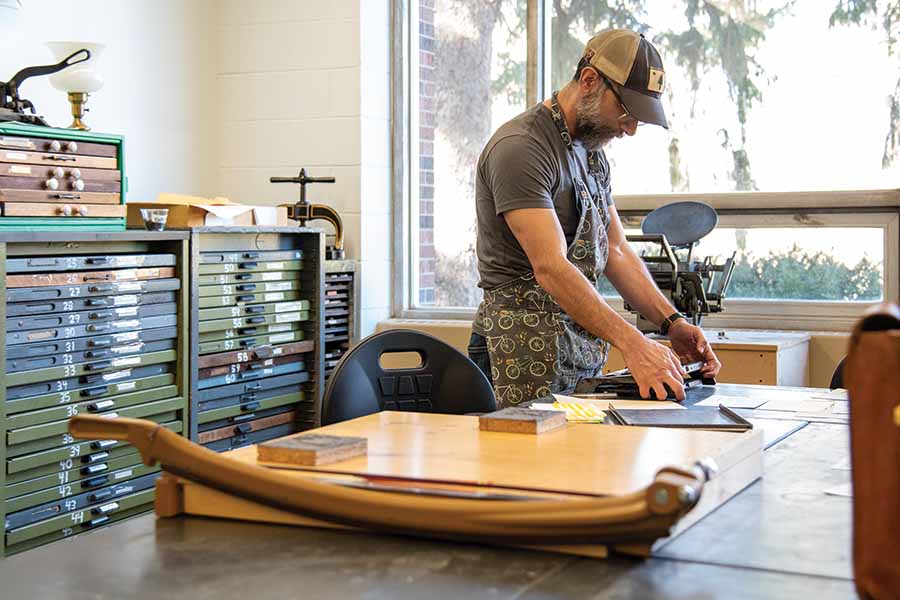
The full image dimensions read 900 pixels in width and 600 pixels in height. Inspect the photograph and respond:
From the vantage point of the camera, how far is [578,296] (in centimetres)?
257

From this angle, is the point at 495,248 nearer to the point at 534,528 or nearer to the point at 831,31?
the point at 534,528

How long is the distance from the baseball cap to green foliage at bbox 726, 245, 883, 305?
1.78m

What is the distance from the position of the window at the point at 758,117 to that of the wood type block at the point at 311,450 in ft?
10.7

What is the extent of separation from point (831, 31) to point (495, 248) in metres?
2.17

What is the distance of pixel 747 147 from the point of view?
4387 millimetres

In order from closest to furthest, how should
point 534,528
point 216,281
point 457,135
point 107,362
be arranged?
point 534,528, point 107,362, point 216,281, point 457,135

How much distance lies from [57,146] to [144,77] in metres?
1.37

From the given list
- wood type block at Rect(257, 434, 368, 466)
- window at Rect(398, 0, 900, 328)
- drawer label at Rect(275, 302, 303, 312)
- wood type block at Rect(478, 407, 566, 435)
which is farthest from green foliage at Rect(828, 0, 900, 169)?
wood type block at Rect(257, 434, 368, 466)

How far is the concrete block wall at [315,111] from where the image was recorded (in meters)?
4.87

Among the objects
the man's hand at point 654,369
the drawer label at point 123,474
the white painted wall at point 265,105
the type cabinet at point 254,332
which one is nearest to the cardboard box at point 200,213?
the type cabinet at point 254,332

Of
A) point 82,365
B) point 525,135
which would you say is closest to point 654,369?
point 525,135

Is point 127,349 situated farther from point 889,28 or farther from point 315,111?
point 889,28

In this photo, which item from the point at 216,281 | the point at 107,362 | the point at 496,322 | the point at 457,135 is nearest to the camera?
the point at 496,322

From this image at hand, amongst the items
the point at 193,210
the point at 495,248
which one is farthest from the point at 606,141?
the point at 193,210
